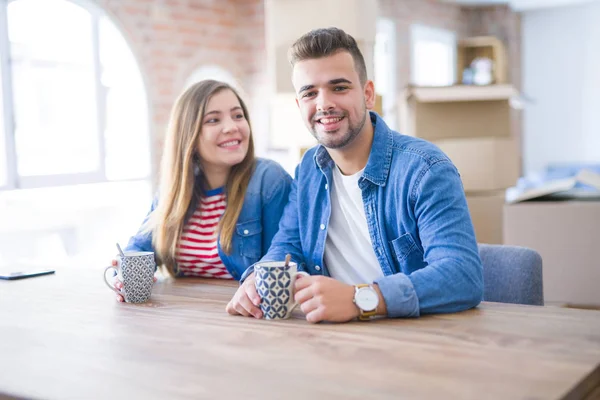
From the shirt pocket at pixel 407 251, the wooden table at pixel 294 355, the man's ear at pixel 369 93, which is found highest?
the man's ear at pixel 369 93

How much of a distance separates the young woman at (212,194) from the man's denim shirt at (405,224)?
0.69 ft

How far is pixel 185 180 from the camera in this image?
200 centimetres

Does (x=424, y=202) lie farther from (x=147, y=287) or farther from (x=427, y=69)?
(x=427, y=69)

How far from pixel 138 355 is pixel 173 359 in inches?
2.8

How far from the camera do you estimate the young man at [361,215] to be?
50.6 inches

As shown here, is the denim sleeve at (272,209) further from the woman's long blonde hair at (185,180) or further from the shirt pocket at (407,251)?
the shirt pocket at (407,251)

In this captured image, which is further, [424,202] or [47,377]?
[424,202]

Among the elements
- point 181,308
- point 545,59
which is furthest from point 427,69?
point 181,308

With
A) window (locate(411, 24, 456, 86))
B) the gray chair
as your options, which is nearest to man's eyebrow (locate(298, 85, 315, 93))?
the gray chair

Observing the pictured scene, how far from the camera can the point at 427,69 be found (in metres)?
8.33

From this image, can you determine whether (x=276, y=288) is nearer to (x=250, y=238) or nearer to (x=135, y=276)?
(x=135, y=276)

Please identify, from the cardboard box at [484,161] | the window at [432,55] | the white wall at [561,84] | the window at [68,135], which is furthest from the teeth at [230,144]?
the white wall at [561,84]

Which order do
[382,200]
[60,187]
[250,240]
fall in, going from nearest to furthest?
[382,200]
[250,240]
[60,187]

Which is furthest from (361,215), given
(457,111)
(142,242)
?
(457,111)
